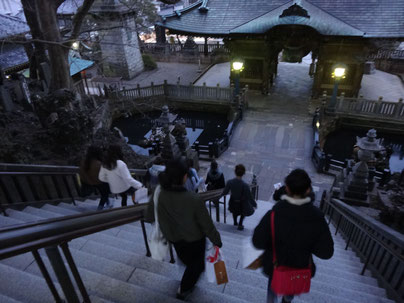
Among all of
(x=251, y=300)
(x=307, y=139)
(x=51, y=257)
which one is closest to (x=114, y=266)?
(x=51, y=257)

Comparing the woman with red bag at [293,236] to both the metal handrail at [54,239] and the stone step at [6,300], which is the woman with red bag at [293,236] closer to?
the metal handrail at [54,239]

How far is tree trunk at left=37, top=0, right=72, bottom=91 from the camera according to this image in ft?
31.3

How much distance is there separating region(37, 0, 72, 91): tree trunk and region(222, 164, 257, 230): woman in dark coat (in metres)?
7.54

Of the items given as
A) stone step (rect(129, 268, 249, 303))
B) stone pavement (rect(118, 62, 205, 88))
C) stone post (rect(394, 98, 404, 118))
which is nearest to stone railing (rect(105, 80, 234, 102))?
stone pavement (rect(118, 62, 205, 88))

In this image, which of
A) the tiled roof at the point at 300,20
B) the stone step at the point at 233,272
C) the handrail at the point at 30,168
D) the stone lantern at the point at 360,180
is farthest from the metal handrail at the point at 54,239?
the tiled roof at the point at 300,20

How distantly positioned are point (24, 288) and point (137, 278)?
1.02m

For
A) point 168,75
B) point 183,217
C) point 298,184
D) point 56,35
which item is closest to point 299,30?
point 168,75

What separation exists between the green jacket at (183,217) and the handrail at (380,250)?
234cm

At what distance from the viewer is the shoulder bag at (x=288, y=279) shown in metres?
2.53

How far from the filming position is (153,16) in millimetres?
20766

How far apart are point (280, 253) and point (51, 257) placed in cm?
183

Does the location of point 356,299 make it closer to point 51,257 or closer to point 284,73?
point 51,257

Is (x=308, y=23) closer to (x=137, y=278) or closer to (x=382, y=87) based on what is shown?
(x=382, y=87)

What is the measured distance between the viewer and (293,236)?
92.9 inches
